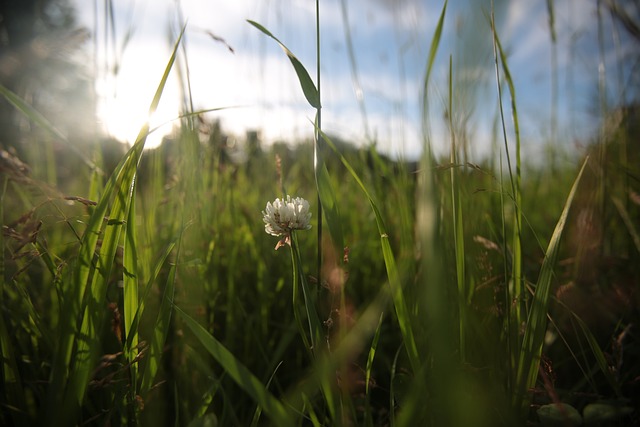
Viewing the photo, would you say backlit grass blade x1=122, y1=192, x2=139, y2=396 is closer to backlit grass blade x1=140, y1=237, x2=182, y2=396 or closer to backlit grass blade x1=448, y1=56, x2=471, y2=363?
backlit grass blade x1=140, y1=237, x2=182, y2=396

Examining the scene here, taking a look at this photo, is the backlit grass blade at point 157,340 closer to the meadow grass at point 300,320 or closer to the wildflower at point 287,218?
the meadow grass at point 300,320

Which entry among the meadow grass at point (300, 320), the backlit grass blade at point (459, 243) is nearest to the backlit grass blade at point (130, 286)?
the meadow grass at point (300, 320)

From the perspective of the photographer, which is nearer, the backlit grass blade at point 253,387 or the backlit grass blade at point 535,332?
the backlit grass blade at point 253,387

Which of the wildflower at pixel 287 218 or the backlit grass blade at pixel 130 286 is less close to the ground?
the wildflower at pixel 287 218

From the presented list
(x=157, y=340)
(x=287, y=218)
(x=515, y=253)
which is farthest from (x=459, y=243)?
(x=157, y=340)

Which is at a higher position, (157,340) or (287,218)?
(287,218)

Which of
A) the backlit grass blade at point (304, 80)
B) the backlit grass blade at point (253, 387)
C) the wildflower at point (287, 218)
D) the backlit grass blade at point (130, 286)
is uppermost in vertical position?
the backlit grass blade at point (304, 80)

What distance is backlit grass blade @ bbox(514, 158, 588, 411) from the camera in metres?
0.53

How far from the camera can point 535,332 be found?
0.53m

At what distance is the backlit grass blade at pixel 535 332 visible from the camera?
20.8 inches

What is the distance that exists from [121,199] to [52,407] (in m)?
0.28

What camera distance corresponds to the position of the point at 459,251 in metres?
0.57

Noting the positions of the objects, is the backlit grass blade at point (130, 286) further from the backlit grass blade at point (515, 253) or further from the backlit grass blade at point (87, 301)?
the backlit grass blade at point (515, 253)

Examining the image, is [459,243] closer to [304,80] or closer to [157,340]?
[304,80]
